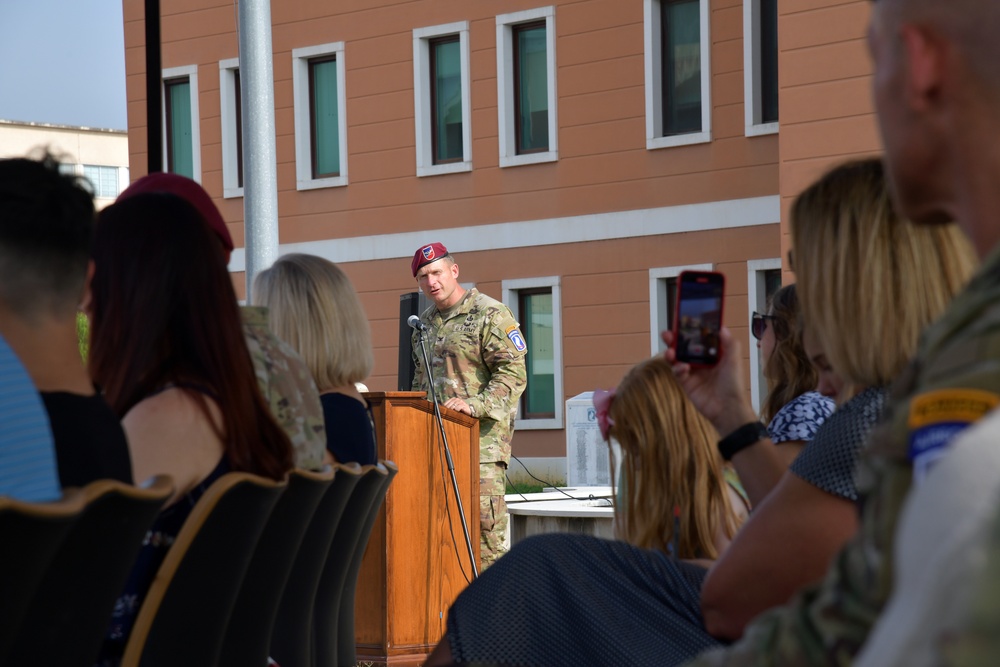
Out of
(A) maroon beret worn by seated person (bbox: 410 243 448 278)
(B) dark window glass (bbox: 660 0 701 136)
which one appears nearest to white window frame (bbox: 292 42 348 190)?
(B) dark window glass (bbox: 660 0 701 136)

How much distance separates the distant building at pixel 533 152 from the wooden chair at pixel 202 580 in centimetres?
1290

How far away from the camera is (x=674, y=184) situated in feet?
53.2

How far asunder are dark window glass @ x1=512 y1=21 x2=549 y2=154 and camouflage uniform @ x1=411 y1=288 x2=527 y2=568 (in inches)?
395

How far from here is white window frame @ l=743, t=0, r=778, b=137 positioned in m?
15.5

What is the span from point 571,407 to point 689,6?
592cm

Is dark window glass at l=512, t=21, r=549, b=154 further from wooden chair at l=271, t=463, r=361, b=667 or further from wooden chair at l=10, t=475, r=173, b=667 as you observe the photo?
wooden chair at l=10, t=475, r=173, b=667

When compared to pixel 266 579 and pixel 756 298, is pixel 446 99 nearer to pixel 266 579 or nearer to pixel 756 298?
pixel 756 298

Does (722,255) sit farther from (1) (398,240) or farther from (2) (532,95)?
(1) (398,240)

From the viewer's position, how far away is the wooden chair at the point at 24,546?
1595 mm

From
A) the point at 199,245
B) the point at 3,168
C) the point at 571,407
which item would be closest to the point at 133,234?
the point at 199,245

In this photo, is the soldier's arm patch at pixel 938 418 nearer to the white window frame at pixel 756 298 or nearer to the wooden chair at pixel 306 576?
the wooden chair at pixel 306 576

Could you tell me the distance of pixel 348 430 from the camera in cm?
386

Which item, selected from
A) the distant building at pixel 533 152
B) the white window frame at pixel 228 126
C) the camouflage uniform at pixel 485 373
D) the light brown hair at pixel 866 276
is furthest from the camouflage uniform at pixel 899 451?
the white window frame at pixel 228 126

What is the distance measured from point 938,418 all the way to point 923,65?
0.28m
